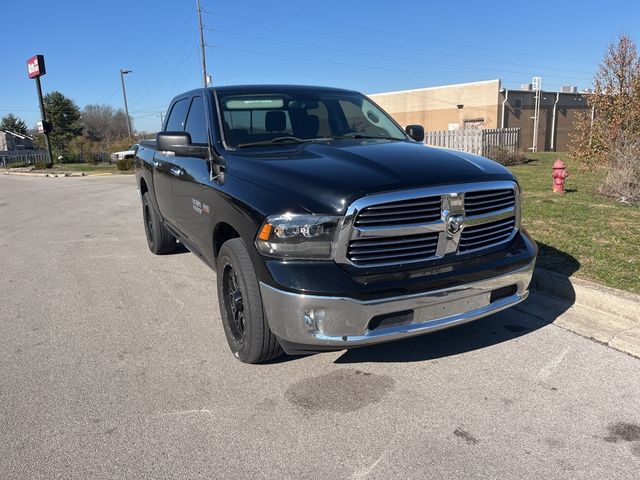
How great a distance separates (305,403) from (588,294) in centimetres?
267

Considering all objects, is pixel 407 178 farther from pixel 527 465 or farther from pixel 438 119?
pixel 438 119

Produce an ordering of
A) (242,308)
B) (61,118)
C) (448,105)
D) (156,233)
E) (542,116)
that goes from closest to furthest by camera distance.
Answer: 1. (242,308)
2. (156,233)
3. (542,116)
4. (448,105)
5. (61,118)

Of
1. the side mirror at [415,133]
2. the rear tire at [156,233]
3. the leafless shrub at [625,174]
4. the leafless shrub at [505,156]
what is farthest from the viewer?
the leafless shrub at [505,156]

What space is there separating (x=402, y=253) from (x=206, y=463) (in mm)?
1516

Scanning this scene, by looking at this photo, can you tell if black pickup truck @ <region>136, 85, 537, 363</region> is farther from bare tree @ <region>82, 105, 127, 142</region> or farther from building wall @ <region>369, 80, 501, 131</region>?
bare tree @ <region>82, 105, 127, 142</region>

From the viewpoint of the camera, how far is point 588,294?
169 inches

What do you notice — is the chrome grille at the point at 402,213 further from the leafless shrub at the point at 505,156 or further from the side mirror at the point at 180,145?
the leafless shrub at the point at 505,156

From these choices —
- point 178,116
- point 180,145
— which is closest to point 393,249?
point 180,145

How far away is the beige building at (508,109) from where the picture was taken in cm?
3020

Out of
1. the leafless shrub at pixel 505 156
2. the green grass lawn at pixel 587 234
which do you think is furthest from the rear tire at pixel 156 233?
the leafless shrub at pixel 505 156

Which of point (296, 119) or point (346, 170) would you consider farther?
point (296, 119)

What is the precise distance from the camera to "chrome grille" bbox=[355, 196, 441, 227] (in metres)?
2.87

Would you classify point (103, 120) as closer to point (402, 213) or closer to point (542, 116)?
point (542, 116)

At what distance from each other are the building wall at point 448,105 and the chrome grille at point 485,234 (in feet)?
94.5
